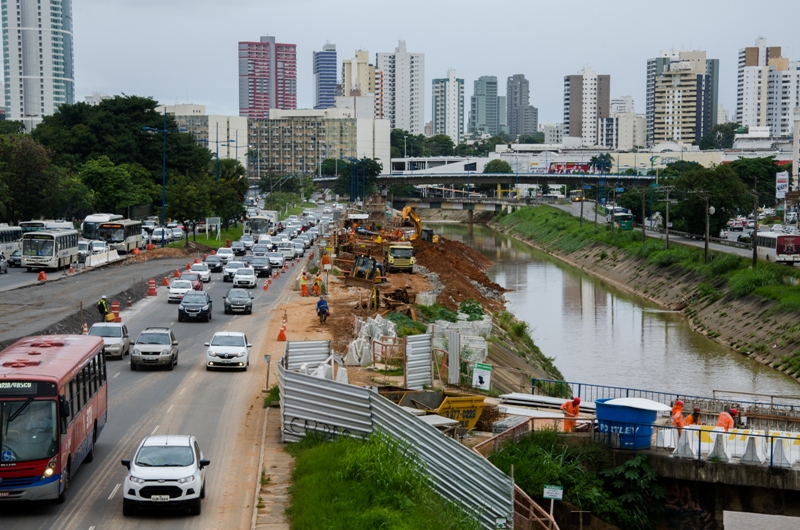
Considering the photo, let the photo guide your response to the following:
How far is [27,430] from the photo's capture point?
17.8 m

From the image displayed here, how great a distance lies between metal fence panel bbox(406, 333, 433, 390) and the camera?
30.6 m

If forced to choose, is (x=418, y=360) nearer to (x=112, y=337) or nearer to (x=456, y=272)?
(x=112, y=337)

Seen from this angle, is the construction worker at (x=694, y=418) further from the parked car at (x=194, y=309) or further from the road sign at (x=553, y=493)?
the parked car at (x=194, y=309)

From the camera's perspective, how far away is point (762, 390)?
145 feet

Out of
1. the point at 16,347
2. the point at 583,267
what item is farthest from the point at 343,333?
the point at 583,267

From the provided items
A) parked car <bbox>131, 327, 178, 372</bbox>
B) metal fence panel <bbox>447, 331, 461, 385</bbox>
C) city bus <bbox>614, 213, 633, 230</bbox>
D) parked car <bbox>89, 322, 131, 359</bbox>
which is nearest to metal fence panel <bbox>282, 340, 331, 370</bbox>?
metal fence panel <bbox>447, 331, 461, 385</bbox>

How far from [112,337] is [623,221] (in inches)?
3836

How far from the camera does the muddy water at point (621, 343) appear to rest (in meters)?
45.8

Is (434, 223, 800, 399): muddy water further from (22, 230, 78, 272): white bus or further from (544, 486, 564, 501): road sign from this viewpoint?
(22, 230, 78, 272): white bus

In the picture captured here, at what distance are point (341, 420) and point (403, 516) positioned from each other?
5.13 meters

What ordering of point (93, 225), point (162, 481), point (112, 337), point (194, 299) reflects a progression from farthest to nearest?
point (93, 225) → point (194, 299) → point (112, 337) → point (162, 481)

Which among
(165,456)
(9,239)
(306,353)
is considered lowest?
(165,456)

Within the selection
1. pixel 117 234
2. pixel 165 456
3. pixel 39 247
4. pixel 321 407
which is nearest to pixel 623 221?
pixel 117 234

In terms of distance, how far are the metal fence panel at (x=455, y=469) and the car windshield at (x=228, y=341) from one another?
14102 millimetres
